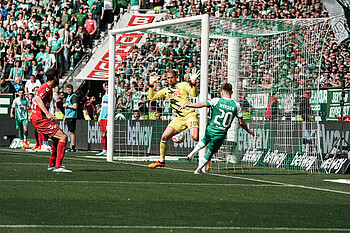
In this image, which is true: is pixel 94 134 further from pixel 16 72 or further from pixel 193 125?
pixel 193 125

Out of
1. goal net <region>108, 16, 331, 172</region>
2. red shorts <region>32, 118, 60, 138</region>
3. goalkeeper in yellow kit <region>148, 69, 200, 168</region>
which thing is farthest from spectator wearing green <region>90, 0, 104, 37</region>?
red shorts <region>32, 118, 60, 138</region>

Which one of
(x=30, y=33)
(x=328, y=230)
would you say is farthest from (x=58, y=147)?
(x=30, y=33)

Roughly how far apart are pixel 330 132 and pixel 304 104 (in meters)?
0.99

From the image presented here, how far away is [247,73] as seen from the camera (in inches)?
668

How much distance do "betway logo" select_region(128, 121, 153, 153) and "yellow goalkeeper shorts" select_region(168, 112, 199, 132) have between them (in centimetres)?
700

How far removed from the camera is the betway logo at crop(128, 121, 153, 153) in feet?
70.4

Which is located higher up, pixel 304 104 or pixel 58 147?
pixel 304 104

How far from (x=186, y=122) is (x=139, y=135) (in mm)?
7575

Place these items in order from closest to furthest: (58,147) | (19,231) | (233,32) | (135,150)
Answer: (19,231)
(58,147)
(233,32)
(135,150)

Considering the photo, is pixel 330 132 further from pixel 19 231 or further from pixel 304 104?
pixel 19 231

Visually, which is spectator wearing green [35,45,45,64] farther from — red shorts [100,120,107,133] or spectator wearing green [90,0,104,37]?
red shorts [100,120,107,133]

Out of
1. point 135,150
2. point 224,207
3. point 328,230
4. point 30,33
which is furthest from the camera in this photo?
point 30,33

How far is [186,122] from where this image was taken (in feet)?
47.0

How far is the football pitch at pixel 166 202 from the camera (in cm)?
672
